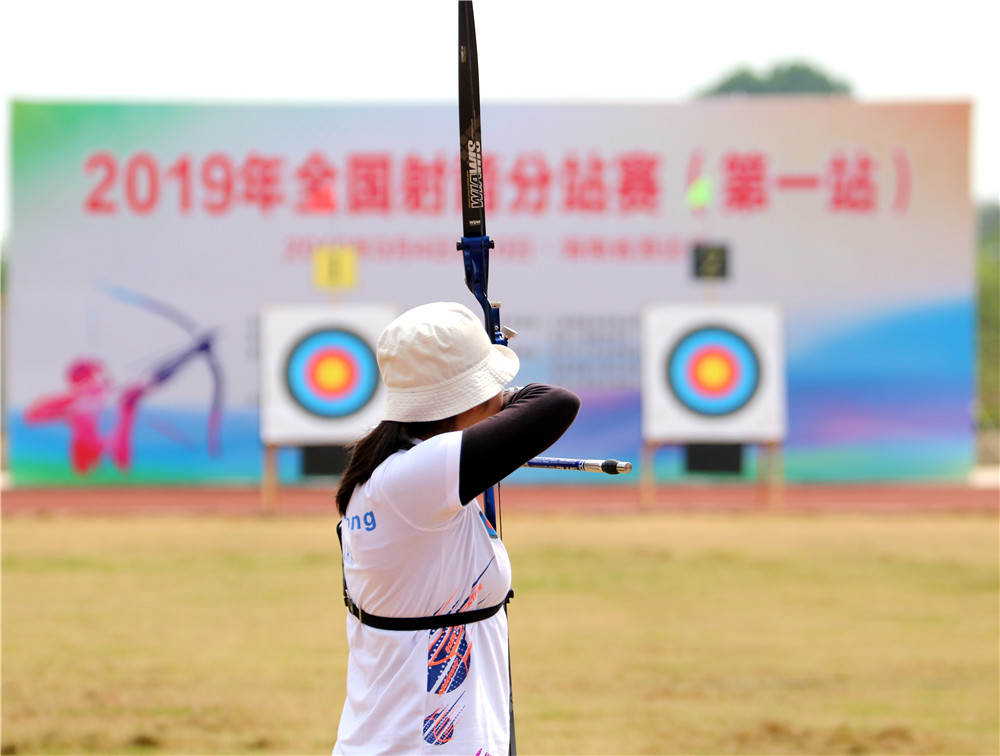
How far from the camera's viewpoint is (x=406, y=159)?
32.3 ft

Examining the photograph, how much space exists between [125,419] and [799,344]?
6.07m

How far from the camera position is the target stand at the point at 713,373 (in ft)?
28.8

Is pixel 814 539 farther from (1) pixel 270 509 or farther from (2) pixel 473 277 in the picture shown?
(2) pixel 473 277

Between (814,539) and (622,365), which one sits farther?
(622,365)

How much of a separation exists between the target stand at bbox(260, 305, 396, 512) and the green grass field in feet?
7.35

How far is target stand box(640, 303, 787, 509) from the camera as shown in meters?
8.77

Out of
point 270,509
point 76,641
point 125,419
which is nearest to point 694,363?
point 270,509

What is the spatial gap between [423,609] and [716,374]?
310 inches

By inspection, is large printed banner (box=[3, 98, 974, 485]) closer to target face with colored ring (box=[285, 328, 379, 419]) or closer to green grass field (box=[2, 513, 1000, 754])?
target face with colored ring (box=[285, 328, 379, 419])

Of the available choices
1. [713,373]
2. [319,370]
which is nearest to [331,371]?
[319,370]

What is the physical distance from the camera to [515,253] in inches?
384

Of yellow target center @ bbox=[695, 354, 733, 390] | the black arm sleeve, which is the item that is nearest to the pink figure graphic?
yellow target center @ bbox=[695, 354, 733, 390]

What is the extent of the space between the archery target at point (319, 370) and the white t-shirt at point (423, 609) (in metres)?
7.44

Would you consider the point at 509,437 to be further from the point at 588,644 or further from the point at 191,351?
the point at 191,351
